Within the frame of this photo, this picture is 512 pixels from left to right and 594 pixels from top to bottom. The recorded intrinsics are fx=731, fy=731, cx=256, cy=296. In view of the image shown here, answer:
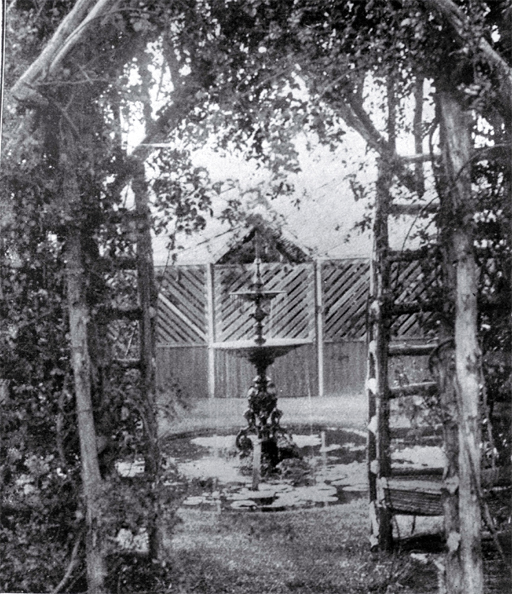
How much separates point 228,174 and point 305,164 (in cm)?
30

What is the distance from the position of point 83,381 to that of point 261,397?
34.0 inches

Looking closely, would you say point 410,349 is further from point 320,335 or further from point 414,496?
point 414,496

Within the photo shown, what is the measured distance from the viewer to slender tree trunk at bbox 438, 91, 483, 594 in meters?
2.58

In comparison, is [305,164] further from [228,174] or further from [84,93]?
[84,93]

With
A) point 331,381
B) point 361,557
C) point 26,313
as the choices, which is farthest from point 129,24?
point 361,557

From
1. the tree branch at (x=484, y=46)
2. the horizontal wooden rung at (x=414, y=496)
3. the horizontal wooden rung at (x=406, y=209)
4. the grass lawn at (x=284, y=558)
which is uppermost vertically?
the tree branch at (x=484, y=46)

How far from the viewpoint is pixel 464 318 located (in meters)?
2.63

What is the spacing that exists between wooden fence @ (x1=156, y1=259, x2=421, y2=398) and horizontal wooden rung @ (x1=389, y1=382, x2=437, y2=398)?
0.18 metres

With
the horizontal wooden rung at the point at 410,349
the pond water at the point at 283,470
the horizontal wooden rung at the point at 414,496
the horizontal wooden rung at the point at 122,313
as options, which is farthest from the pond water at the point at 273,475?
the horizontal wooden rung at the point at 122,313

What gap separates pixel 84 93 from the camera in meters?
2.75

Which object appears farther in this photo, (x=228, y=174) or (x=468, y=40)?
(x=228, y=174)

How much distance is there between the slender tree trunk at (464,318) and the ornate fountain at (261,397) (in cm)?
70

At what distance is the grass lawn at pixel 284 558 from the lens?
2742 mm

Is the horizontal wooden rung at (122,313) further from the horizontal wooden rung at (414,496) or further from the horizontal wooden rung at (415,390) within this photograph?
the horizontal wooden rung at (414,496)
